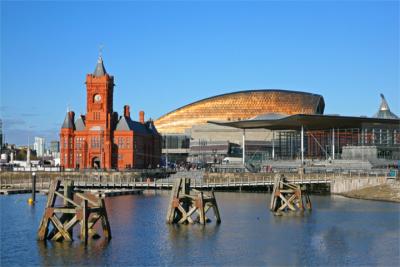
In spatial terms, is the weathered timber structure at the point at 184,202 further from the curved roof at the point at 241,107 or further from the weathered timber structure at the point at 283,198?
the curved roof at the point at 241,107

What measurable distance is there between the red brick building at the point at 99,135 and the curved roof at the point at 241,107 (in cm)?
7283

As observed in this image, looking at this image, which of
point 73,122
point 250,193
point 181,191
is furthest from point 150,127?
point 181,191

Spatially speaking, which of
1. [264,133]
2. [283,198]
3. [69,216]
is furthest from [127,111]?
[69,216]

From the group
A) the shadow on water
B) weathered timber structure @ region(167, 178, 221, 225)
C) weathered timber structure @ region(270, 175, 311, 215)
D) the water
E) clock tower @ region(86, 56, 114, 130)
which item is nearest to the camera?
the shadow on water

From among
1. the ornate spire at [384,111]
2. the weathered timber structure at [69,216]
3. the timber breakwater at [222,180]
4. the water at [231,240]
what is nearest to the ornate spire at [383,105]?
the ornate spire at [384,111]

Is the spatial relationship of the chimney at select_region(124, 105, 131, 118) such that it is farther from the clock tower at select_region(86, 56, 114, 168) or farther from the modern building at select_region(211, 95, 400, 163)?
the modern building at select_region(211, 95, 400, 163)

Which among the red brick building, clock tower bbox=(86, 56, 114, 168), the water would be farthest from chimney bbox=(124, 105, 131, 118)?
the water

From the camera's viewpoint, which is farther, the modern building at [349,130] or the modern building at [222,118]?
the modern building at [222,118]

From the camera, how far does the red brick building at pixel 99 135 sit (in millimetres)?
111312

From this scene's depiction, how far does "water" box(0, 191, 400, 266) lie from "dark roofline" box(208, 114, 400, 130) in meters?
41.0

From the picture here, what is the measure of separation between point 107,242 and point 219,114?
15107 cm

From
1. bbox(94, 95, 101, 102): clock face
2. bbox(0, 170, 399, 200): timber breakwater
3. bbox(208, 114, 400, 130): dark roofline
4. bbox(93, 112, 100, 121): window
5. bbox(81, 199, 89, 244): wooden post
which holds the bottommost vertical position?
bbox(81, 199, 89, 244): wooden post

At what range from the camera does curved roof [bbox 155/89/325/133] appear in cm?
18225

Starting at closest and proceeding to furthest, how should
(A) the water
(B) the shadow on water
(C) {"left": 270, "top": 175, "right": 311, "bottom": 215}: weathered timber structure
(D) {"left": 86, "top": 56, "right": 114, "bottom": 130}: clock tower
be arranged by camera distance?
(B) the shadow on water < (A) the water < (C) {"left": 270, "top": 175, "right": 311, "bottom": 215}: weathered timber structure < (D) {"left": 86, "top": 56, "right": 114, "bottom": 130}: clock tower
